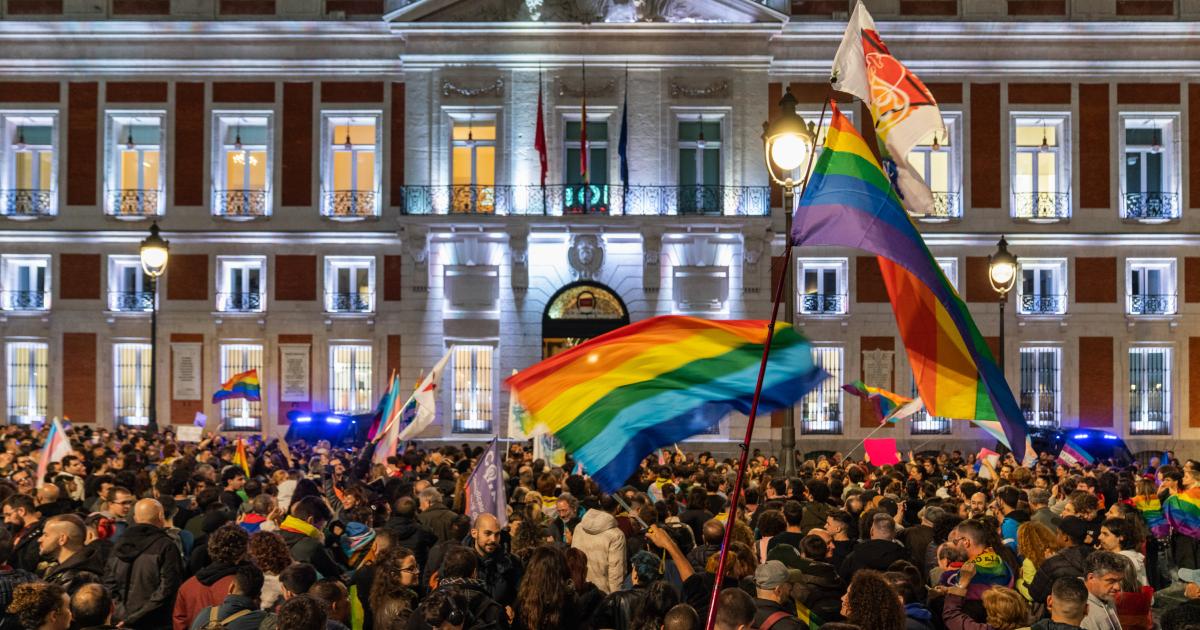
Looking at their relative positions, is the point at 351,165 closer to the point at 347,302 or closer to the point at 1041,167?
the point at 347,302

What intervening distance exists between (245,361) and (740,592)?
1172 inches

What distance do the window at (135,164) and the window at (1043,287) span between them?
23185 mm

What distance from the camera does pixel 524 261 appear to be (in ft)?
108

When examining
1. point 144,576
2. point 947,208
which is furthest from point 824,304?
point 144,576

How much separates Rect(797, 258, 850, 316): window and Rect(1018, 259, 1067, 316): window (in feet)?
15.5

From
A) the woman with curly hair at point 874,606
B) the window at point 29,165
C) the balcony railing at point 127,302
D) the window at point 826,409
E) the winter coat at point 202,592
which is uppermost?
the window at point 29,165

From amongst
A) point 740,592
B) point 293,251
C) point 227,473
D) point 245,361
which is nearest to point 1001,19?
point 293,251

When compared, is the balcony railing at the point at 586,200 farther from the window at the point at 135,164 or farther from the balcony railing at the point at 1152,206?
the balcony railing at the point at 1152,206

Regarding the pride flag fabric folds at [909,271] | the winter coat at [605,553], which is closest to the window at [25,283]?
the winter coat at [605,553]

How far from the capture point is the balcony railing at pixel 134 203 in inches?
1363

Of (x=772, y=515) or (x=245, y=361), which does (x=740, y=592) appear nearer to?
(x=772, y=515)

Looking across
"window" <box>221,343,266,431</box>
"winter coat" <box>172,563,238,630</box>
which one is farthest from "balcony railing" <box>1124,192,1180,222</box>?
"winter coat" <box>172,563,238,630</box>

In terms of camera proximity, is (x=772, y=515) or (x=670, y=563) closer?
(x=670, y=563)

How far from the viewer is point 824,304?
3412 centimetres
